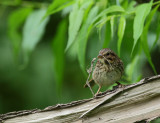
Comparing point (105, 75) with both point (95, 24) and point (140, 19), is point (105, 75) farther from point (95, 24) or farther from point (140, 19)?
point (140, 19)

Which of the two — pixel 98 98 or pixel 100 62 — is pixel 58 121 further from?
pixel 100 62

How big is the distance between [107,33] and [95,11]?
29 centimetres

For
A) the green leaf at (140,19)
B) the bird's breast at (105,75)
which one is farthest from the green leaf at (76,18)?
the bird's breast at (105,75)

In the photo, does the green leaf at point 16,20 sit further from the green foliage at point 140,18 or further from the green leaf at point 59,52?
the green foliage at point 140,18

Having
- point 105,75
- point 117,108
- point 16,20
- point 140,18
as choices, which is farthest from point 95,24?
point 16,20

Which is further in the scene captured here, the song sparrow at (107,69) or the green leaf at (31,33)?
the green leaf at (31,33)

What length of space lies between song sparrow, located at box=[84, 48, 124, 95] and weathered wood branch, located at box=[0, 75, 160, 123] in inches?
31.3

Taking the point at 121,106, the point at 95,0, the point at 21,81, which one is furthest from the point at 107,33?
the point at 21,81

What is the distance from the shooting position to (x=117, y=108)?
236 cm

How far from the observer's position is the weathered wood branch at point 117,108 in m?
2.30

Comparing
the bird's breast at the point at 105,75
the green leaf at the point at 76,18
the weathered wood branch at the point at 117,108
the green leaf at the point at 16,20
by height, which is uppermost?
the green leaf at the point at 16,20

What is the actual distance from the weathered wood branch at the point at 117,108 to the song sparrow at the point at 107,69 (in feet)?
2.60

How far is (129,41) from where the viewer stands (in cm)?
283

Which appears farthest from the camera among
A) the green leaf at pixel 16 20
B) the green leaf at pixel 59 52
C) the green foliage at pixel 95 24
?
the green leaf at pixel 16 20
